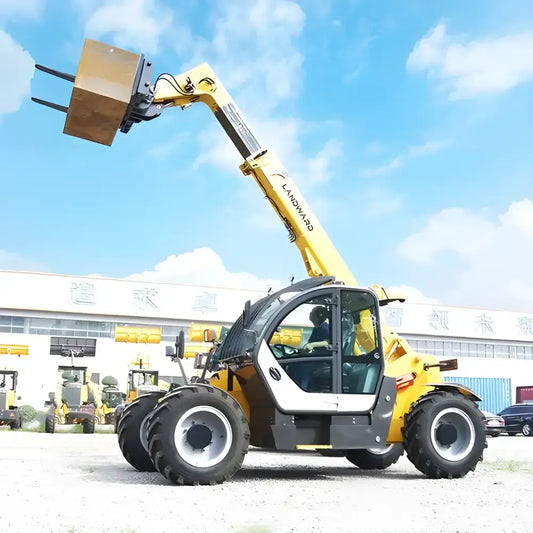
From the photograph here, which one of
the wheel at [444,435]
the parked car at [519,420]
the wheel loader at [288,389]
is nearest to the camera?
the wheel loader at [288,389]

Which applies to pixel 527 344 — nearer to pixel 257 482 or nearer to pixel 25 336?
pixel 25 336

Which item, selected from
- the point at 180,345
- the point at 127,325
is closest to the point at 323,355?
the point at 180,345

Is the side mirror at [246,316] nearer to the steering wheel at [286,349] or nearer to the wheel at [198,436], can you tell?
the steering wheel at [286,349]

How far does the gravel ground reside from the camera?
6.04 metres

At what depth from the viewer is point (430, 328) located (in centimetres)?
4953

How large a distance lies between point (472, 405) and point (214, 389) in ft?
11.7

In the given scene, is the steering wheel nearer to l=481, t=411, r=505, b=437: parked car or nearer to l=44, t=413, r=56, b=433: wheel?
l=44, t=413, r=56, b=433: wheel

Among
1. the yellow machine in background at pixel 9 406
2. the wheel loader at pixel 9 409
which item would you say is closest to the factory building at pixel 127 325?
the yellow machine in background at pixel 9 406

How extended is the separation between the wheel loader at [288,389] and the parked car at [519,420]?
73.4ft

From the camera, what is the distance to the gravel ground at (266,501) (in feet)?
19.8

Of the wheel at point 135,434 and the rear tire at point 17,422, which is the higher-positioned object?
the wheel at point 135,434

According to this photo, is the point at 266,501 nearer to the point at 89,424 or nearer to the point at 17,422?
the point at 89,424

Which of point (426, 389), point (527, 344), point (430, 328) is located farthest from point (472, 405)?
point (527, 344)

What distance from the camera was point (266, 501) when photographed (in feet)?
24.1
